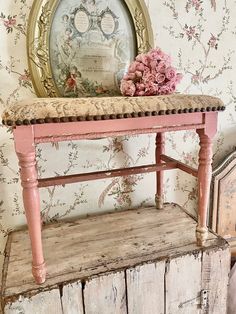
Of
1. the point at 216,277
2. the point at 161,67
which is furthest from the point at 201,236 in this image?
the point at 161,67

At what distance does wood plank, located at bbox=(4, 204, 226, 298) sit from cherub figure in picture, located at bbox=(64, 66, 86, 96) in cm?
49

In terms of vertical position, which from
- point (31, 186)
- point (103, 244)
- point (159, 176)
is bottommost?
point (103, 244)

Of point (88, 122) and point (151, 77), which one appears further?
point (151, 77)

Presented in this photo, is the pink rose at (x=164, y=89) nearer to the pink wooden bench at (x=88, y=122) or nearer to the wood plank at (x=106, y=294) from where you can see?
the pink wooden bench at (x=88, y=122)

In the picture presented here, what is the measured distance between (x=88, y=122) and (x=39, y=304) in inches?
19.2

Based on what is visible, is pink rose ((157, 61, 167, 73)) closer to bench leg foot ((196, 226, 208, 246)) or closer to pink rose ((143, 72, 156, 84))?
pink rose ((143, 72, 156, 84))

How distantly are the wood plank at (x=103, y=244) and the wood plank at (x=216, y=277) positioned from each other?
1.6 inches

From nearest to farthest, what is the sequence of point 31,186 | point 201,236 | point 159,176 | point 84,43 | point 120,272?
point 31,186, point 120,272, point 201,236, point 84,43, point 159,176

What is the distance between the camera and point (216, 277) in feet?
3.08

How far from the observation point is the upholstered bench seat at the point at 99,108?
26.7 inches

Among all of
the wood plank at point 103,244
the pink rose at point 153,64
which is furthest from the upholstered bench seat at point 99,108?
the wood plank at point 103,244

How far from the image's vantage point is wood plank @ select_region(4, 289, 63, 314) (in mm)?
739

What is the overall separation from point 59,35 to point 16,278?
2.55 ft

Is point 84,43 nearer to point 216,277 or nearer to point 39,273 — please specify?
point 39,273
